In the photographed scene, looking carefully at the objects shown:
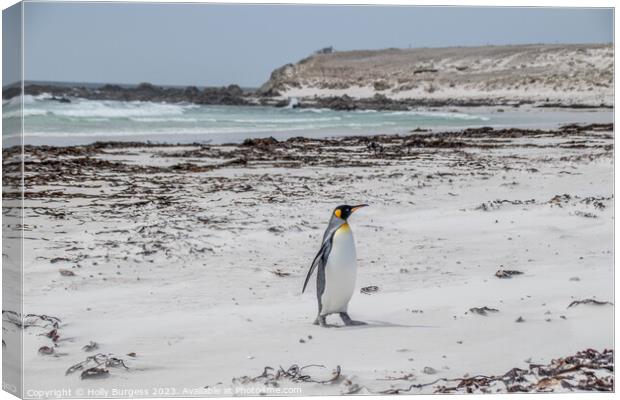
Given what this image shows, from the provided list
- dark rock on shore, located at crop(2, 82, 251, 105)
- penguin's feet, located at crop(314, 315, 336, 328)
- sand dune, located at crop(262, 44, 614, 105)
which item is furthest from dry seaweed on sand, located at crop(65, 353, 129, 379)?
sand dune, located at crop(262, 44, 614, 105)

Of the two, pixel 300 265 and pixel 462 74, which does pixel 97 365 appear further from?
pixel 462 74

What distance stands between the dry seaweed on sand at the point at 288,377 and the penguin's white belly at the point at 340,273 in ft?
1.09

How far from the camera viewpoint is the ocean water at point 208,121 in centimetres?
394

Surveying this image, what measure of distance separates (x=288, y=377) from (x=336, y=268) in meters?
0.56

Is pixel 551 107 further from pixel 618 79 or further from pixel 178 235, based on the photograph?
pixel 178 235

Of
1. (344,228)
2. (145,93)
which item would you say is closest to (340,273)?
(344,228)

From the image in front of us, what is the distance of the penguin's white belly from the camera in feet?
13.5

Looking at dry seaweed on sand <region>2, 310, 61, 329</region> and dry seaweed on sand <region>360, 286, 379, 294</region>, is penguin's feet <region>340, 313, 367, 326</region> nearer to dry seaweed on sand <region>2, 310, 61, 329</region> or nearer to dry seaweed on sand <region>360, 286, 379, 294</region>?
dry seaweed on sand <region>360, 286, 379, 294</region>

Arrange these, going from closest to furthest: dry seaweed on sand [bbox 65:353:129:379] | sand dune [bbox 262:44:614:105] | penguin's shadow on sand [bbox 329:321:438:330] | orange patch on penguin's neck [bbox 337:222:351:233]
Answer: dry seaweed on sand [bbox 65:353:129:379], penguin's shadow on sand [bbox 329:321:438:330], orange patch on penguin's neck [bbox 337:222:351:233], sand dune [bbox 262:44:614:105]

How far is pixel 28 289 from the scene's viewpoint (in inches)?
151

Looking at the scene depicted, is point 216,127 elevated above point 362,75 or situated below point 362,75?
below

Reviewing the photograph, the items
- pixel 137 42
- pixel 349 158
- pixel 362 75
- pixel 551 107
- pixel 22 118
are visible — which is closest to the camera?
pixel 22 118

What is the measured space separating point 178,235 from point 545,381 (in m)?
1.78

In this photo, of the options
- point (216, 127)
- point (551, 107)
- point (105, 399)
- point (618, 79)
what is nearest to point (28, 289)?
point (105, 399)
